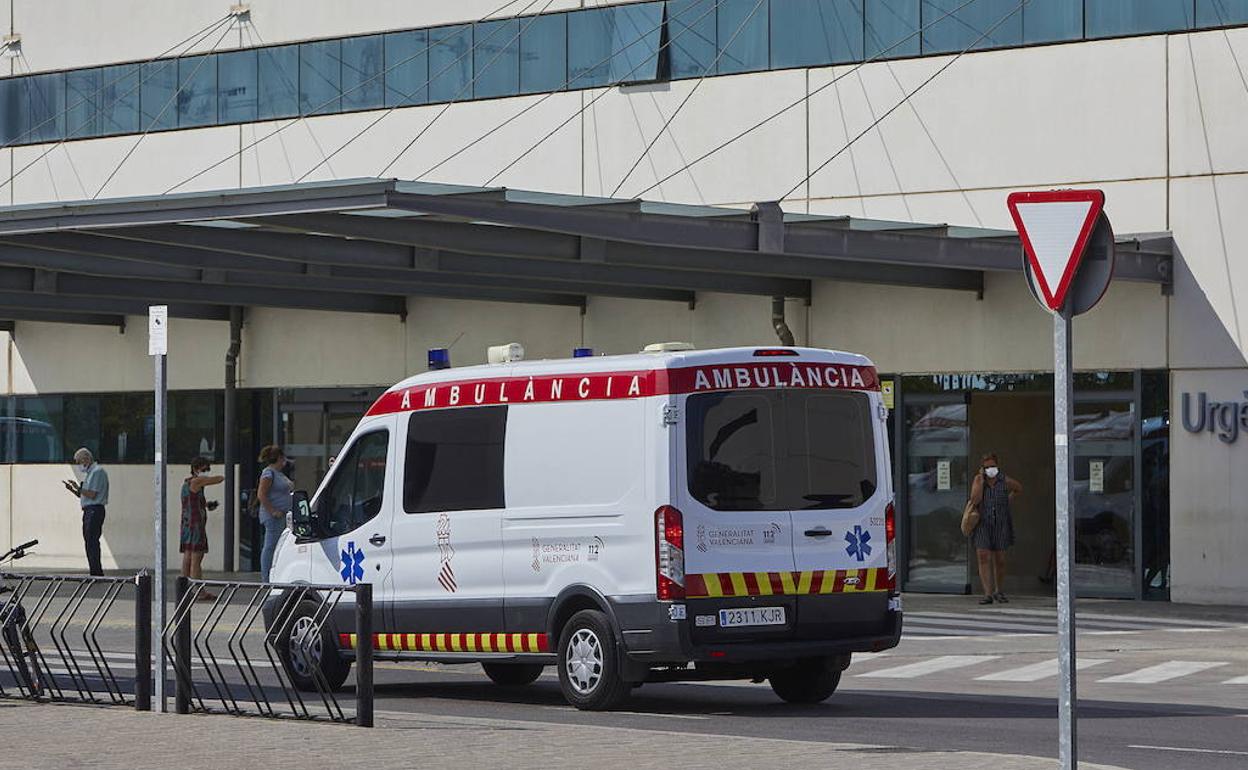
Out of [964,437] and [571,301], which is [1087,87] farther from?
[571,301]

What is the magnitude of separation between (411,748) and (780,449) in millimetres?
3714

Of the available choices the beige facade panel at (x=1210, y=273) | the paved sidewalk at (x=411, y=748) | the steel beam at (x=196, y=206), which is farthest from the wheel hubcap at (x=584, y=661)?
the beige facade panel at (x=1210, y=273)

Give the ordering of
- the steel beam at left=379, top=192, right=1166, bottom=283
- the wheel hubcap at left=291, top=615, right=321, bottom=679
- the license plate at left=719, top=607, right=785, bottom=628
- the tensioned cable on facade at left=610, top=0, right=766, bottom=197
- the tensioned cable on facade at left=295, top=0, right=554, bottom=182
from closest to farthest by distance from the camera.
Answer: the wheel hubcap at left=291, top=615, right=321, bottom=679 < the license plate at left=719, top=607, right=785, bottom=628 < the steel beam at left=379, top=192, right=1166, bottom=283 < the tensioned cable on facade at left=610, top=0, right=766, bottom=197 < the tensioned cable on facade at left=295, top=0, right=554, bottom=182

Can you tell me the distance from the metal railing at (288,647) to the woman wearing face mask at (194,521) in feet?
31.8

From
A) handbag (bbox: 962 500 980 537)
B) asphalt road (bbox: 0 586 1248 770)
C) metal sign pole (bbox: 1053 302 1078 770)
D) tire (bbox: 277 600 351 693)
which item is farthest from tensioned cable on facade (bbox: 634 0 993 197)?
metal sign pole (bbox: 1053 302 1078 770)

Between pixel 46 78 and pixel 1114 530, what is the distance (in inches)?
734

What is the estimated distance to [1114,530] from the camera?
2536 cm

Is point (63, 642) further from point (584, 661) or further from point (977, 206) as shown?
point (977, 206)

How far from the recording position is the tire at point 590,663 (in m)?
14.2

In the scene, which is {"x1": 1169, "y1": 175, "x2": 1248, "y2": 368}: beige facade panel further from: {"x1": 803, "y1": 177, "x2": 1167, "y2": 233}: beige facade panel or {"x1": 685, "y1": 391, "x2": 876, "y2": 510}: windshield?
{"x1": 685, "y1": 391, "x2": 876, "y2": 510}: windshield

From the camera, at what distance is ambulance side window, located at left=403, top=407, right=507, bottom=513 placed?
1511 centimetres

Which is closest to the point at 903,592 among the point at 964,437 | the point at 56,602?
Result: the point at 964,437

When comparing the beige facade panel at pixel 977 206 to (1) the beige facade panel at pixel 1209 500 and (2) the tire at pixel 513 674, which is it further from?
(2) the tire at pixel 513 674

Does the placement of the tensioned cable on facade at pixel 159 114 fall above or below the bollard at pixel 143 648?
above
